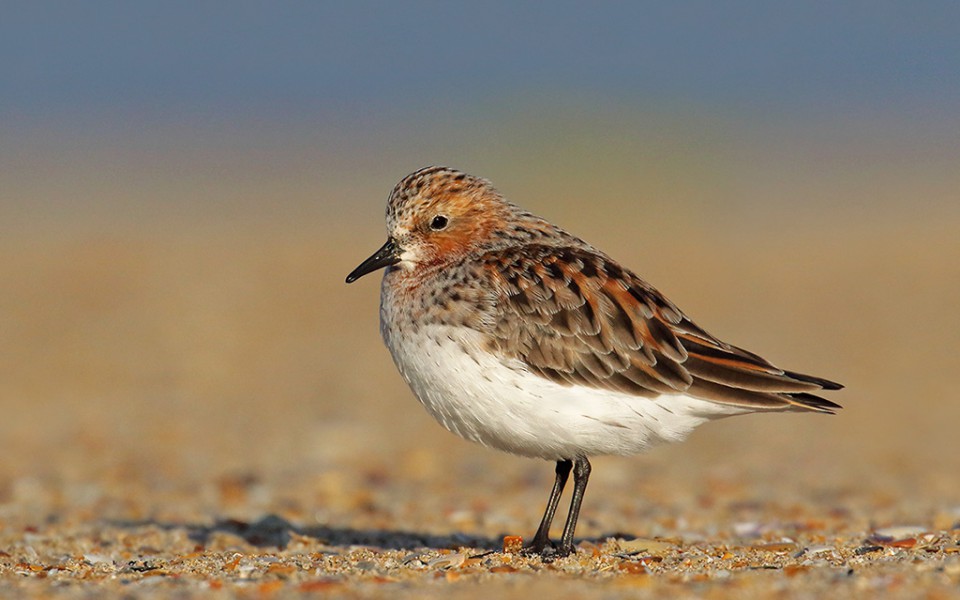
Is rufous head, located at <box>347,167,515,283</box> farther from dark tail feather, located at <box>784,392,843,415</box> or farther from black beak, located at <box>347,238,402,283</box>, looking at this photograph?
dark tail feather, located at <box>784,392,843,415</box>

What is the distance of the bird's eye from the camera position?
27.8 feet

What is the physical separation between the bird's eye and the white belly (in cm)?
96

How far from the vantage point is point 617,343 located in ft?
25.5

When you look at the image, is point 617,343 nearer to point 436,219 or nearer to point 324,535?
point 436,219

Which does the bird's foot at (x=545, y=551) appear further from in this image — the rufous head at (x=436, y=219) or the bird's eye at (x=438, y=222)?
the bird's eye at (x=438, y=222)

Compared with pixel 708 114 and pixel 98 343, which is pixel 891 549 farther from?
pixel 708 114

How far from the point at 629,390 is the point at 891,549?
174cm

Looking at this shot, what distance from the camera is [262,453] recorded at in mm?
13898

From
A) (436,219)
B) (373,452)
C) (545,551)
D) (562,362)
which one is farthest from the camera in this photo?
(373,452)

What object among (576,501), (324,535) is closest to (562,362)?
(576,501)

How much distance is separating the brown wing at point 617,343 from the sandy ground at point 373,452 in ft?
3.11

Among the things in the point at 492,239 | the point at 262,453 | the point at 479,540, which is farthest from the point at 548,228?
the point at 262,453

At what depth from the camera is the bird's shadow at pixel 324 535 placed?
29.7 ft

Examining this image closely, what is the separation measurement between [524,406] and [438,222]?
1.56 m
